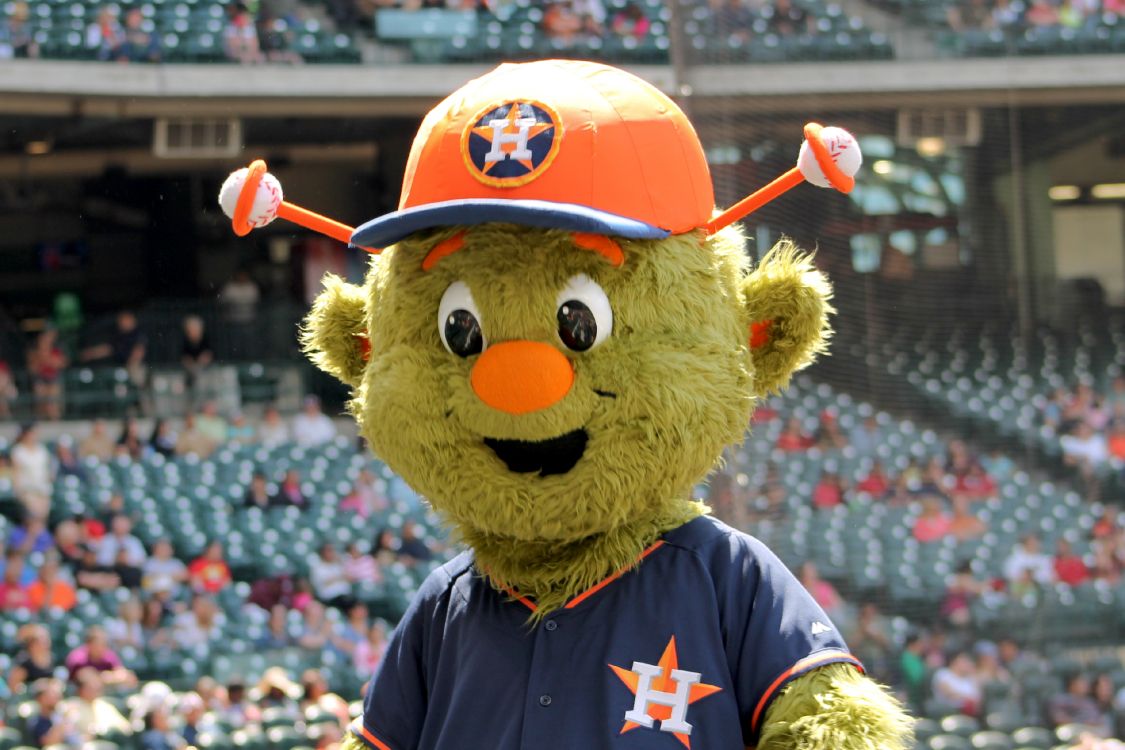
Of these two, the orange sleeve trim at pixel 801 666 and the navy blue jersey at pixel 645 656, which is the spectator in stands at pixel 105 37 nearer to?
the navy blue jersey at pixel 645 656

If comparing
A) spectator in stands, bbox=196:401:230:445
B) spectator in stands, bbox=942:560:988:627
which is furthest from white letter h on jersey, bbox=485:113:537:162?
spectator in stands, bbox=196:401:230:445

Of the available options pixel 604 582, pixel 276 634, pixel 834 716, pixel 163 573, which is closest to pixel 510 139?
pixel 604 582

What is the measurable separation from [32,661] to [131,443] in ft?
7.73

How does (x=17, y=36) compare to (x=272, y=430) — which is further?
(x=17, y=36)

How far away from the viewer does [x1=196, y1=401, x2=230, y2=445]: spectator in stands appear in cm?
872

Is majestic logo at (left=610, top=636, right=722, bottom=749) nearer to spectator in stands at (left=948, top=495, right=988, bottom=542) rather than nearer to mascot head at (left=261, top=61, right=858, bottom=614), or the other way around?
mascot head at (left=261, top=61, right=858, bottom=614)

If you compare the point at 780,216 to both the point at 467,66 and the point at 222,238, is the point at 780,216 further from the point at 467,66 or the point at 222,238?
the point at 222,238

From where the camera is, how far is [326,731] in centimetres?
581

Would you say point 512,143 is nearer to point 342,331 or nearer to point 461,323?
point 461,323

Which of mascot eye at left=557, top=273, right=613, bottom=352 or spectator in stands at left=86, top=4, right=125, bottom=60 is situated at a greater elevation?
spectator in stands at left=86, top=4, right=125, bottom=60

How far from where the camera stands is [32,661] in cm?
631

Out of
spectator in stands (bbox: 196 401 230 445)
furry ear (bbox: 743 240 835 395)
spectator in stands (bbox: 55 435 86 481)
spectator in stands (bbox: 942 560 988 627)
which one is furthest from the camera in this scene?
spectator in stands (bbox: 196 401 230 445)

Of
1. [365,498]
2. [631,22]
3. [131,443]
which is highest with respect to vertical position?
[631,22]

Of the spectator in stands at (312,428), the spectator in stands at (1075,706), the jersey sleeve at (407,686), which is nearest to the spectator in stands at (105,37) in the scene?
the spectator in stands at (312,428)
